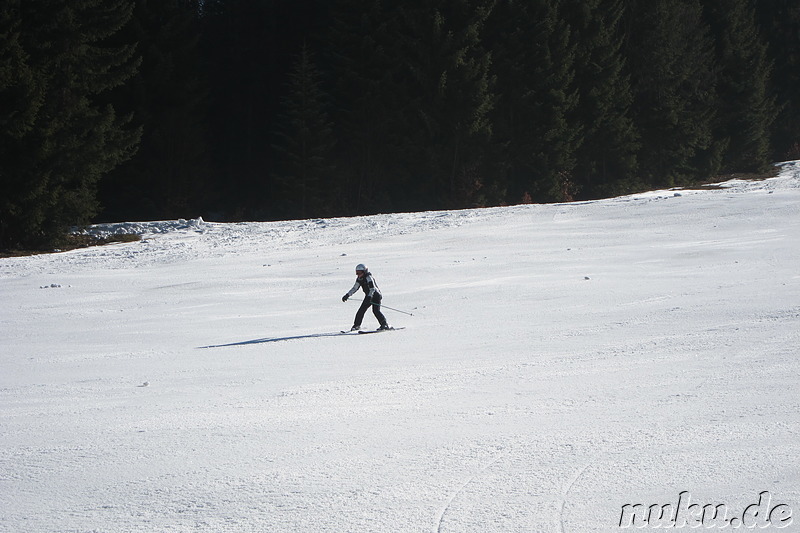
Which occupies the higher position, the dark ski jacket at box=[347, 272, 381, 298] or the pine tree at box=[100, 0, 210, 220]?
the pine tree at box=[100, 0, 210, 220]

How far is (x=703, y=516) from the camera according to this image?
573 centimetres

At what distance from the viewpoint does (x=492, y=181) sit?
43500 millimetres

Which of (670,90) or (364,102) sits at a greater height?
(364,102)

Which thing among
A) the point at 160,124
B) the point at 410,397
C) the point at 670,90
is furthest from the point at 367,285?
the point at 670,90

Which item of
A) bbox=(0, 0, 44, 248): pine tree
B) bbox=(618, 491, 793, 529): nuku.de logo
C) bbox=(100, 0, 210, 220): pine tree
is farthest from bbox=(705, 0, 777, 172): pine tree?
bbox=(618, 491, 793, 529): nuku.de logo

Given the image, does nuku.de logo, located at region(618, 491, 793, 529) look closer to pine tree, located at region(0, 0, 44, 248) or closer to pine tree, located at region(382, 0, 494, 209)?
pine tree, located at region(0, 0, 44, 248)

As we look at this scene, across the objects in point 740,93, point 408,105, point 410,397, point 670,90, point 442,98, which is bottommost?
point 410,397

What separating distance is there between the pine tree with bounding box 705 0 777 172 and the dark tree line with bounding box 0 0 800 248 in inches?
5.9

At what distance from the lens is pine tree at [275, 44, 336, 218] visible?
42.3 m

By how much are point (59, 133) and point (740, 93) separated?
44516mm

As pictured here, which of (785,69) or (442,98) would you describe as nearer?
(442,98)

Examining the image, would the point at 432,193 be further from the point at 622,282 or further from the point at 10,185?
the point at 622,282

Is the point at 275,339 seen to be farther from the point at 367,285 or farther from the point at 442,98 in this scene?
the point at 442,98

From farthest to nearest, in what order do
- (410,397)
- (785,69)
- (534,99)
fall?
(785,69) → (534,99) → (410,397)
